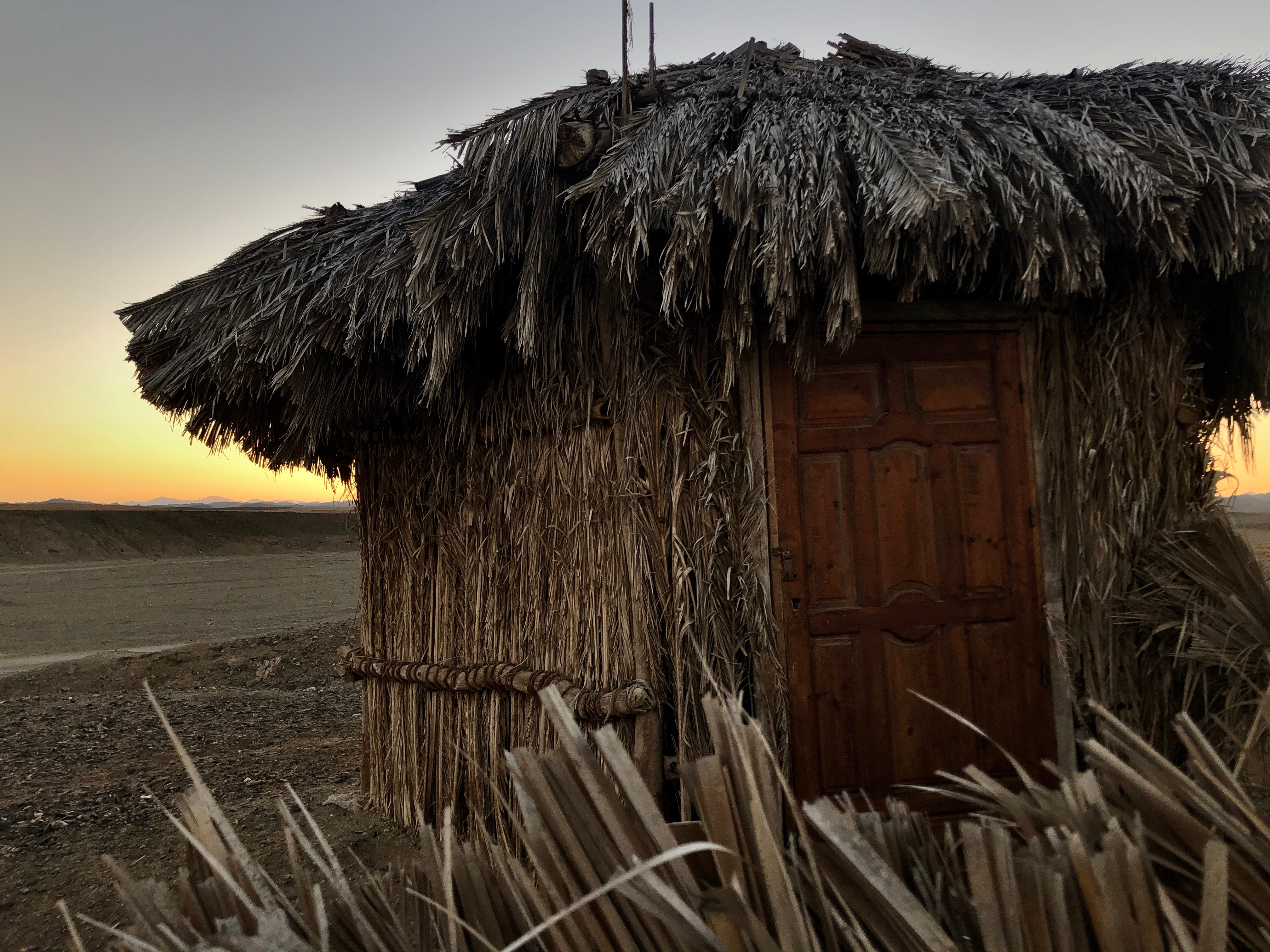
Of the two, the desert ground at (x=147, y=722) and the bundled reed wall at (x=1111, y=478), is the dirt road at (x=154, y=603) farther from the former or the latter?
the bundled reed wall at (x=1111, y=478)

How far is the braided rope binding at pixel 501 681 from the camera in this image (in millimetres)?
3340

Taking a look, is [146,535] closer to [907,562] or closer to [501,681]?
[501,681]

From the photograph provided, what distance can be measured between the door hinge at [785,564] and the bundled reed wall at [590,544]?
0.29 ft

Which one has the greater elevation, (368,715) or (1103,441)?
(1103,441)

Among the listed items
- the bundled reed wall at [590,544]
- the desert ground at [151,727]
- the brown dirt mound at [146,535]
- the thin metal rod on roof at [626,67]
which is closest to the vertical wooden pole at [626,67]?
the thin metal rod on roof at [626,67]

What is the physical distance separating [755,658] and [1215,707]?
1792 millimetres

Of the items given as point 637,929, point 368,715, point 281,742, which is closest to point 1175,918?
point 637,929

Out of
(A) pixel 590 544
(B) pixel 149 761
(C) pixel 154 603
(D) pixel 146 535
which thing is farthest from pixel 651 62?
(D) pixel 146 535

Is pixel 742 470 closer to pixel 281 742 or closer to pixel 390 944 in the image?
pixel 390 944

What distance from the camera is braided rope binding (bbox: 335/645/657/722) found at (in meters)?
3.34

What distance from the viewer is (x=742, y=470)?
3428 mm

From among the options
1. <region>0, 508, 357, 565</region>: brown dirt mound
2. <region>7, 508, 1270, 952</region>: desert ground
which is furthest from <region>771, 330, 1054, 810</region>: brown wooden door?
<region>0, 508, 357, 565</region>: brown dirt mound

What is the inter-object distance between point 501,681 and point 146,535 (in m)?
30.8

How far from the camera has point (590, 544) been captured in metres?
3.53
